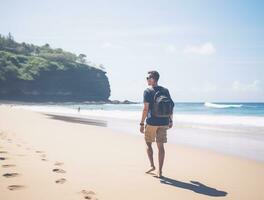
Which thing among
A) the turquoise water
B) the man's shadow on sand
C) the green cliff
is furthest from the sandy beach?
the green cliff

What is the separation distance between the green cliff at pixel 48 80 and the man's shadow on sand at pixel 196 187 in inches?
3353

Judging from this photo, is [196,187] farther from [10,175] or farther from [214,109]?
[214,109]

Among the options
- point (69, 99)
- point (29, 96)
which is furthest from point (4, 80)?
point (69, 99)

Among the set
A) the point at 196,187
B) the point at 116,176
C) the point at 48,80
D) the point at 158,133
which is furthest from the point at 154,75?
the point at 48,80

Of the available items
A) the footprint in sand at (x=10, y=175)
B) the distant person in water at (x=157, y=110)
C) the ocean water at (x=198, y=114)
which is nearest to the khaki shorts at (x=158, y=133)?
the distant person in water at (x=157, y=110)

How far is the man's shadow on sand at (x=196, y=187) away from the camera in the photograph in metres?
4.54

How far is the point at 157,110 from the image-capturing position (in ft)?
17.3

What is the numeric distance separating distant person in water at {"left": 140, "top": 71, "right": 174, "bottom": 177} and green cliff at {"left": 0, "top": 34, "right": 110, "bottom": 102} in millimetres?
84738

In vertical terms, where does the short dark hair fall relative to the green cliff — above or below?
below

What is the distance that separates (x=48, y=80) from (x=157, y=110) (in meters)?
94.3

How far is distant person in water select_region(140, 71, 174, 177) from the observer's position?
17.2 feet

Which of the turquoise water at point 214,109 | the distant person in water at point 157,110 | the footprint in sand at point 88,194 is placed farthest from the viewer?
the turquoise water at point 214,109

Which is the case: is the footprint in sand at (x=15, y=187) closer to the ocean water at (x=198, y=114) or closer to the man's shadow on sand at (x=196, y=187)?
the man's shadow on sand at (x=196, y=187)

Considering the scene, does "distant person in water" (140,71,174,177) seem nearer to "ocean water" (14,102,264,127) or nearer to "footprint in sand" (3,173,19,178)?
"footprint in sand" (3,173,19,178)
